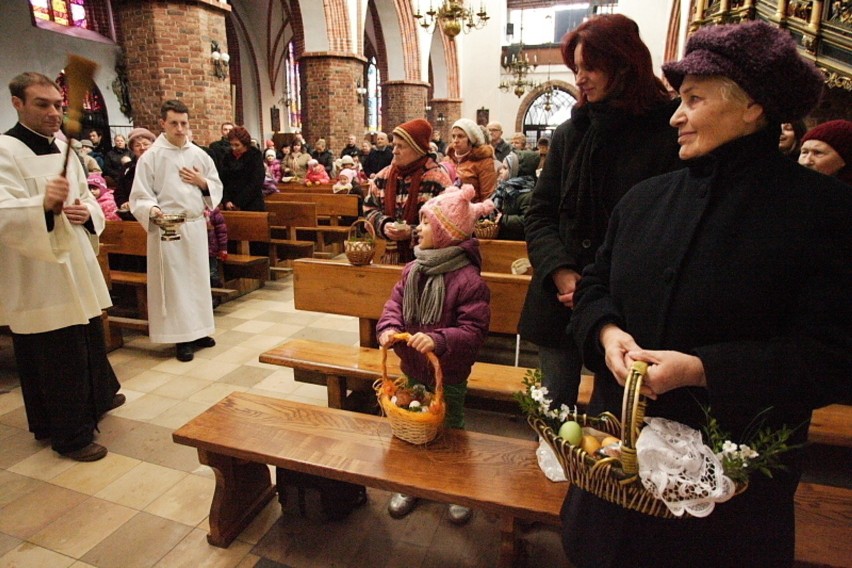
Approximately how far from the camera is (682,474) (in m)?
1.02

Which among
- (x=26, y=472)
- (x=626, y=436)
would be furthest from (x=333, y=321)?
(x=626, y=436)

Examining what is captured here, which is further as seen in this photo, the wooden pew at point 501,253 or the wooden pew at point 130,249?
the wooden pew at point 130,249

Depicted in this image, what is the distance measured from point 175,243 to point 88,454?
1802mm

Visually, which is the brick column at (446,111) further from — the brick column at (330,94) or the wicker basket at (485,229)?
the wicker basket at (485,229)

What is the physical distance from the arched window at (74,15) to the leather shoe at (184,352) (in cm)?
1318

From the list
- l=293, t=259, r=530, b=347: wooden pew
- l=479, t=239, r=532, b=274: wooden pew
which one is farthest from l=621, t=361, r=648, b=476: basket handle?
l=479, t=239, r=532, b=274: wooden pew

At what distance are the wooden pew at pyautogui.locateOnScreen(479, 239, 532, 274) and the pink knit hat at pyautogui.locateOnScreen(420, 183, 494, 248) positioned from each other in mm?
1910

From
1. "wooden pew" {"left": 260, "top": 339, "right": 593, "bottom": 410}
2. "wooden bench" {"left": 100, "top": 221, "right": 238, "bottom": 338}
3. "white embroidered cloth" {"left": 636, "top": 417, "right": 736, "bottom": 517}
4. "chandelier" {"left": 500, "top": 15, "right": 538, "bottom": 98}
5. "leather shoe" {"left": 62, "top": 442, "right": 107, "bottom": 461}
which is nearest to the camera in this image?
"white embroidered cloth" {"left": 636, "top": 417, "right": 736, "bottom": 517}

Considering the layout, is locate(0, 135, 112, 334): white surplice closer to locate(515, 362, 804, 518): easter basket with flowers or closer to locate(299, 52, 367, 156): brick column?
locate(515, 362, 804, 518): easter basket with flowers

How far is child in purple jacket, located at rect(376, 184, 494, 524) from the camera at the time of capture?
215 cm

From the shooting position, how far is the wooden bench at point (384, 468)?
5.82 ft

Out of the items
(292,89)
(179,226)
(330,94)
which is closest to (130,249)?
(179,226)

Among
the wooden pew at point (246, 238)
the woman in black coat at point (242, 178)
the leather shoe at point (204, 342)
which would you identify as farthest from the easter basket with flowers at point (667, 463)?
the woman in black coat at point (242, 178)

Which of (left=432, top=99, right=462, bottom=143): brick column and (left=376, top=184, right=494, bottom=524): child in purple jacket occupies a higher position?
(left=432, top=99, right=462, bottom=143): brick column
